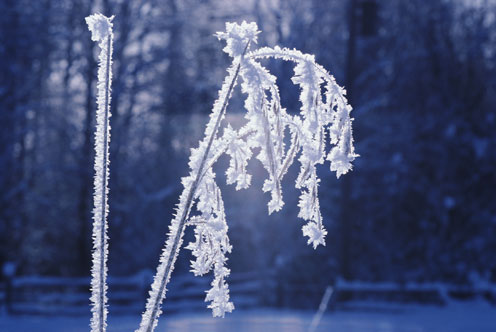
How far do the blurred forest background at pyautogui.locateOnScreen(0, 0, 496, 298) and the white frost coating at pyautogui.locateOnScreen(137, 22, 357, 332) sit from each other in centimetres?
1142

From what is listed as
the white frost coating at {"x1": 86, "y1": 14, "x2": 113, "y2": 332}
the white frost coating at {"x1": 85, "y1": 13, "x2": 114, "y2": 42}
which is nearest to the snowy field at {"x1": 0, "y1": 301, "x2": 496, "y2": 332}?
the white frost coating at {"x1": 86, "y1": 14, "x2": 113, "y2": 332}

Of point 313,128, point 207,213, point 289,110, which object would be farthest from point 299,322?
point 313,128

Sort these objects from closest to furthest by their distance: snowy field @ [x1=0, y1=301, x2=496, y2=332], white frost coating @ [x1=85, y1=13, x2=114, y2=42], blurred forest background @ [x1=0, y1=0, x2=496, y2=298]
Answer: white frost coating @ [x1=85, y1=13, x2=114, y2=42], snowy field @ [x1=0, y1=301, x2=496, y2=332], blurred forest background @ [x1=0, y1=0, x2=496, y2=298]

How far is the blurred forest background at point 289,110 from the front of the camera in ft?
42.4

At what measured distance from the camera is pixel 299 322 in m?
9.89

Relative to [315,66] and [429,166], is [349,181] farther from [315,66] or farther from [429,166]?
[315,66]

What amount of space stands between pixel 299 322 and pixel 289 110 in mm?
4757

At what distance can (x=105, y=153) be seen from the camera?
1325 millimetres

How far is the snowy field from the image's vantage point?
9.38 m

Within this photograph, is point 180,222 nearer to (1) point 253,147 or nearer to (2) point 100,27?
(1) point 253,147

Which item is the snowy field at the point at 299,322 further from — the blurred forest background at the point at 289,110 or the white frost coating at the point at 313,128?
the white frost coating at the point at 313,128

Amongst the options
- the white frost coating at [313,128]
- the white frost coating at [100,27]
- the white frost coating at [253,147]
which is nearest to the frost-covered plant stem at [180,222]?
the white frost coating at [253,147]

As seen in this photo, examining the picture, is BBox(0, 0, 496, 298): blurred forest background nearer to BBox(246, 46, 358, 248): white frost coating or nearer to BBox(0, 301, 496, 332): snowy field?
BBox(0, 301, 496, 332): snowy field

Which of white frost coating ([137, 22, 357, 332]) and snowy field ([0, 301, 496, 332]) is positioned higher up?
white frost coating ([137, 22, 357, 332])
